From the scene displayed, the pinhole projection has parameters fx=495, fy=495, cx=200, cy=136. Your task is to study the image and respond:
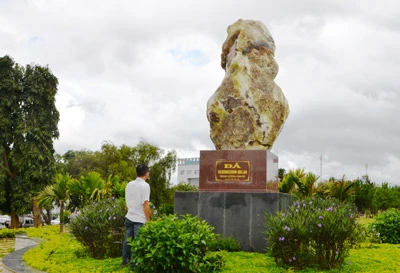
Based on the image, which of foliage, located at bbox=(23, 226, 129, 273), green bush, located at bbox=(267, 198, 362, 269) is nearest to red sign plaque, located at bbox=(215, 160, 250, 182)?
green bush, located at bbox=(267, 198, 362, 269)

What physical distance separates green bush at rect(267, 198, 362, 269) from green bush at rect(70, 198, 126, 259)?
8.59 feet

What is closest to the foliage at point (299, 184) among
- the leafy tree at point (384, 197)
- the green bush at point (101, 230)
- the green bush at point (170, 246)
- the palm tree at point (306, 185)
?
the palm tree at point (306, 185)

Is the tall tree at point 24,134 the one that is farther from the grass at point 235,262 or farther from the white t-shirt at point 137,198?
the white t-shirt at point 137,198

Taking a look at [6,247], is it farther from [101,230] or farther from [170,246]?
[170,246]

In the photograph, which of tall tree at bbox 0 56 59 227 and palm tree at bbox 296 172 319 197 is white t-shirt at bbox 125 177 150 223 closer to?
palm tree at bbox 296 172 319 197

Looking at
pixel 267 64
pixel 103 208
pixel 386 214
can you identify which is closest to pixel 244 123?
pixel 267 64

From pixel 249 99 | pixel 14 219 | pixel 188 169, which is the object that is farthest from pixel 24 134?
pixel 188 169

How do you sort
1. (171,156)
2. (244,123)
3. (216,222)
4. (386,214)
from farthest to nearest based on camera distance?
(171,156) → (386,214) → (244,123) → (216,222)

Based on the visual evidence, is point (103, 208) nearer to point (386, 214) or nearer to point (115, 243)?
point (115, 243)

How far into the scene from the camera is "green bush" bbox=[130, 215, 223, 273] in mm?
Result: 6309

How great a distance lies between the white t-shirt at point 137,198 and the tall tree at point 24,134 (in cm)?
2221

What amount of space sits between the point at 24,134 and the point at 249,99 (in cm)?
2064

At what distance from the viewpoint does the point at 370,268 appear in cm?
762

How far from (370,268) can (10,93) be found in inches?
986
